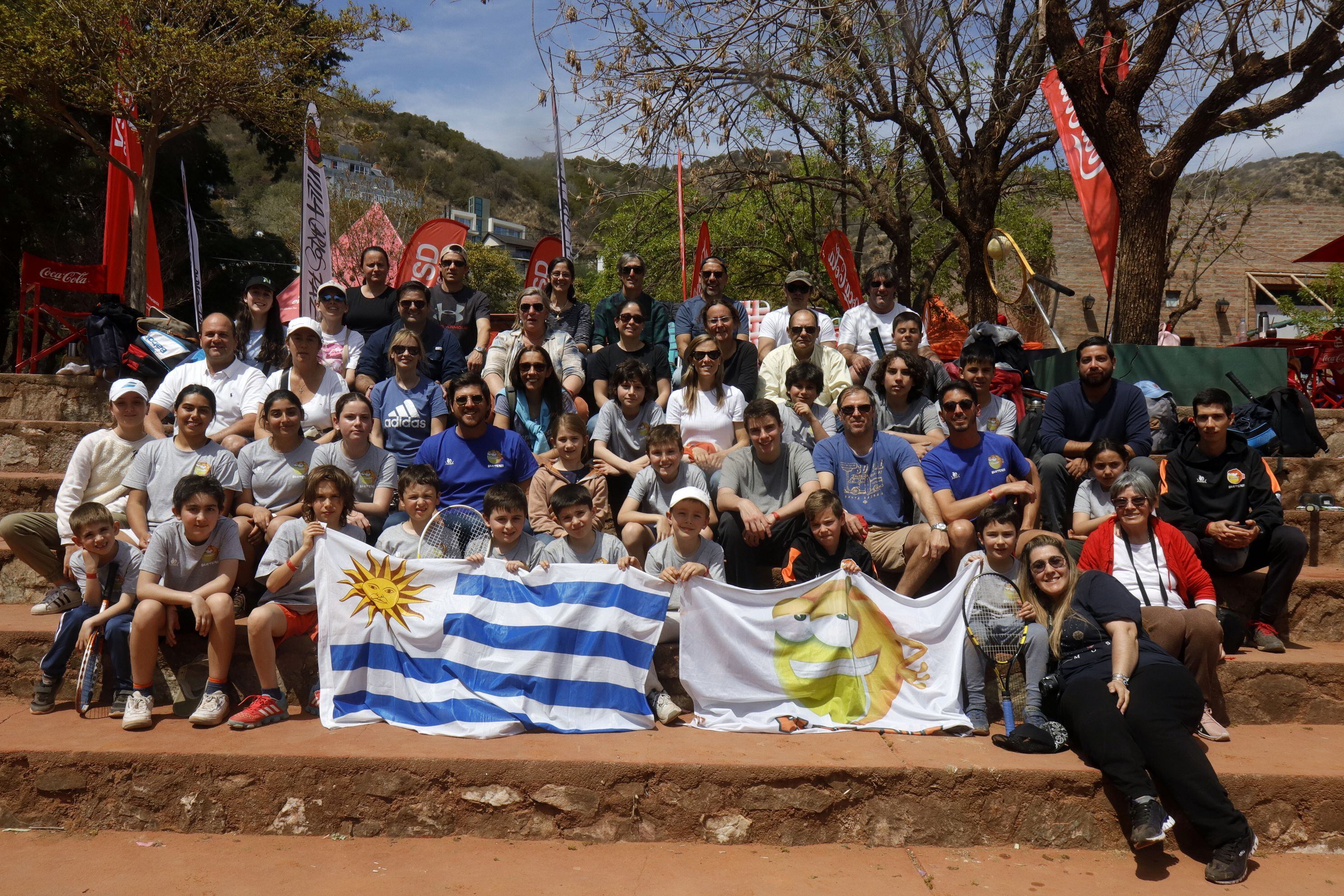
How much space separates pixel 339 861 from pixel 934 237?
60.1 feet

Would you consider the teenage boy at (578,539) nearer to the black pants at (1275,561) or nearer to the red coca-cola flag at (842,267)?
the black pants at (1275,561)

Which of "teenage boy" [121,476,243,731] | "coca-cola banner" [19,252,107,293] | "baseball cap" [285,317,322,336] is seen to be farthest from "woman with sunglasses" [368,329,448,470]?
"coca-cola banner" [19,252,107,293]

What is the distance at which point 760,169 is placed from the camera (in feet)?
39.8

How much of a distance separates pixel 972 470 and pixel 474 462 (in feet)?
10.1

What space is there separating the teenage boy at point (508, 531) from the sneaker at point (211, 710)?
1.38m

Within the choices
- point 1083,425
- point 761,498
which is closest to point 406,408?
point 761,498

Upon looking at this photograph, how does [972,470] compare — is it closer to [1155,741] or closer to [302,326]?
[1155,741]

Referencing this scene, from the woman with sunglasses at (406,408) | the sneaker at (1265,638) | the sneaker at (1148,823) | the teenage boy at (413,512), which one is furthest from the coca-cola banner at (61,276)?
the sneaker at (1265,638)

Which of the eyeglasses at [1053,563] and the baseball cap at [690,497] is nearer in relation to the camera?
the eyeglasses at [1053,563]

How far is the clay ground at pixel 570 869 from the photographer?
12.1ft

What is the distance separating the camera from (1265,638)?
16.9 feet

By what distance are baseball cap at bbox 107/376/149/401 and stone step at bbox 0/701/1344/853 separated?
91.8 inches

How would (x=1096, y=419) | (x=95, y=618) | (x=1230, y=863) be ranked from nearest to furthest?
(x=1230, y=863)
(x=95, y=618)
(x=1096, y=419)

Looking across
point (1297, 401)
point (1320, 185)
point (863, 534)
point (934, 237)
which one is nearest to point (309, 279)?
point (863, 534)
